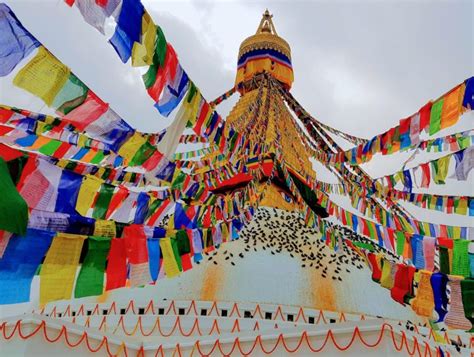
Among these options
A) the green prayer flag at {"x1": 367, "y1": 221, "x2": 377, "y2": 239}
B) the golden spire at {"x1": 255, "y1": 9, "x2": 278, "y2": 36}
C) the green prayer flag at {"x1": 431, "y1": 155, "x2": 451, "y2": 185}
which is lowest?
the green prayer flag at {"x1": 367, "y1": 221, "x2": 377, "y2": 239}

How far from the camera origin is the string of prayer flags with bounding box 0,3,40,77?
2.57 m

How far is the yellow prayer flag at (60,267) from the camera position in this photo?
3.00 metres

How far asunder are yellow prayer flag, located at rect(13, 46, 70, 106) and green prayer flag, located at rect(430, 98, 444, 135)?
3453 millimetres

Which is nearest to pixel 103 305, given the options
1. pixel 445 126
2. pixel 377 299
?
pixel 377 299

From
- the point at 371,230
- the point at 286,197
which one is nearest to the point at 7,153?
the point at 371,230

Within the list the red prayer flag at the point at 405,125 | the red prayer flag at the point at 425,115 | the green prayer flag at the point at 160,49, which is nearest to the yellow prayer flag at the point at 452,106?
the red prayer flag at the point at 425,115

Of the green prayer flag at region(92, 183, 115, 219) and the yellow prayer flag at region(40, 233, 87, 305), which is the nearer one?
the yellow prayer flag at region(40, 233, 87, 305)

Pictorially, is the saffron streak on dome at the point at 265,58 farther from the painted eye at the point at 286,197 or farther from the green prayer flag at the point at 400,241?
the green prayer flag at the point at 400,241

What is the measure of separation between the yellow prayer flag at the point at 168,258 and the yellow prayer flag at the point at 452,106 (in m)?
2.99

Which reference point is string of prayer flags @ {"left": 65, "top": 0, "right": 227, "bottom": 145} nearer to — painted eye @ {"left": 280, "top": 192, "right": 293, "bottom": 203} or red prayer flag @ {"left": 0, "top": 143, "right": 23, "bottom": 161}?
red prayer flag @ {"left": 0, "top": 143, "right": 23, "bottom": 161}

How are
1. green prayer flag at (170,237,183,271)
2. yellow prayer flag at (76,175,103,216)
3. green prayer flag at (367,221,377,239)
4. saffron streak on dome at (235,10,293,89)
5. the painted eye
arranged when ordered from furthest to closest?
saffron streak on dome at (235,10,293,89) < the painted eye < green prayer flag at (367,221,377,239) < green prayer flag at (170,237,183,271) < yellow prayer flag at (76,175,103,216)

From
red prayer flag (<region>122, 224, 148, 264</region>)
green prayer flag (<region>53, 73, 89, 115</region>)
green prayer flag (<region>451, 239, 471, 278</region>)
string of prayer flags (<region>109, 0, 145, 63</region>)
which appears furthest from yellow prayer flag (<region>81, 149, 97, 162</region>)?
green prayer flag (<region>451, 239, 471, 278</region>)

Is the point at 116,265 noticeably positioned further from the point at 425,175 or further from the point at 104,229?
the point at 425,175

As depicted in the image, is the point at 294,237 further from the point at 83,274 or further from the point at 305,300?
the point at 83,274
